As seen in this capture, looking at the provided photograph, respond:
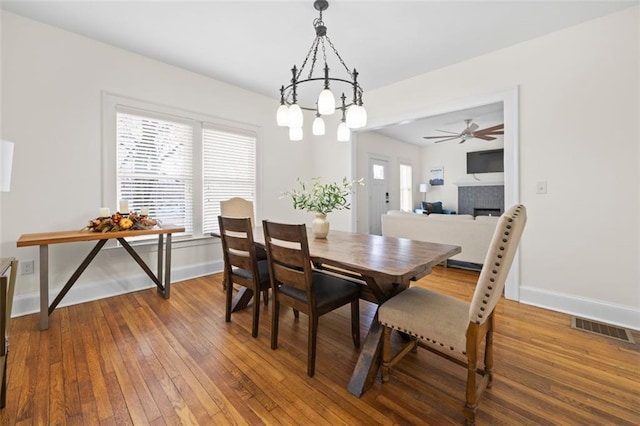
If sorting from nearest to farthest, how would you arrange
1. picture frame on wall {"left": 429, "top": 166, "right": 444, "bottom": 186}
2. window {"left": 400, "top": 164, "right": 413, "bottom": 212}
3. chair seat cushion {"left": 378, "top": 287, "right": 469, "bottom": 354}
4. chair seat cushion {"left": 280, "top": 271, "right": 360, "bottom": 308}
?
chair seat cushion {"left": 378, "top": 287, "right": 469, "bottom": 354}, chair seat cushion {"left": 280, "top": 271, "right": 360, "bottom": 308}, window {"left": 400, "top": 164, "right": 413, "bottom": 212}, picture frame on wall {"left": 429, "top": 166, "right": 444, "bottom": 186}

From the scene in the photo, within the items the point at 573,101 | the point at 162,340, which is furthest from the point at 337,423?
the point at 573,101

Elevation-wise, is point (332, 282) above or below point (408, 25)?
below

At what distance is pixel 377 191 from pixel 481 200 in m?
2.80

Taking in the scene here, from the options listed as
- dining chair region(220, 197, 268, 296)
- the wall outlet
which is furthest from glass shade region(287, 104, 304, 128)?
the wall outlet

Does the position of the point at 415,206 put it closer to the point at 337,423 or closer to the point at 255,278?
the point at 255,278

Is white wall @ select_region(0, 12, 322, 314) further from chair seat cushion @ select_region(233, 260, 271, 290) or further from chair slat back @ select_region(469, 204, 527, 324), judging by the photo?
chair slat back @ select_region(469, 204, 527, 324)

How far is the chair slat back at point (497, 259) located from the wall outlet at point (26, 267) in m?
3.56

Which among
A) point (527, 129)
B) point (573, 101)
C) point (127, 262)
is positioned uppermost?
point (573, 101)

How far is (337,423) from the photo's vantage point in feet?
4.22

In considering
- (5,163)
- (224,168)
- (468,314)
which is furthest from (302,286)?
(224,168)

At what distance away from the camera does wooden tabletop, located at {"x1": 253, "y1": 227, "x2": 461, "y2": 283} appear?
1.37m

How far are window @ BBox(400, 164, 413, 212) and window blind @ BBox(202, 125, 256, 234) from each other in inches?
186

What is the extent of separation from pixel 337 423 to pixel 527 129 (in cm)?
309

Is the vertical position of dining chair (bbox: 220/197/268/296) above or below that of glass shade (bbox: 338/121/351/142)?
below
